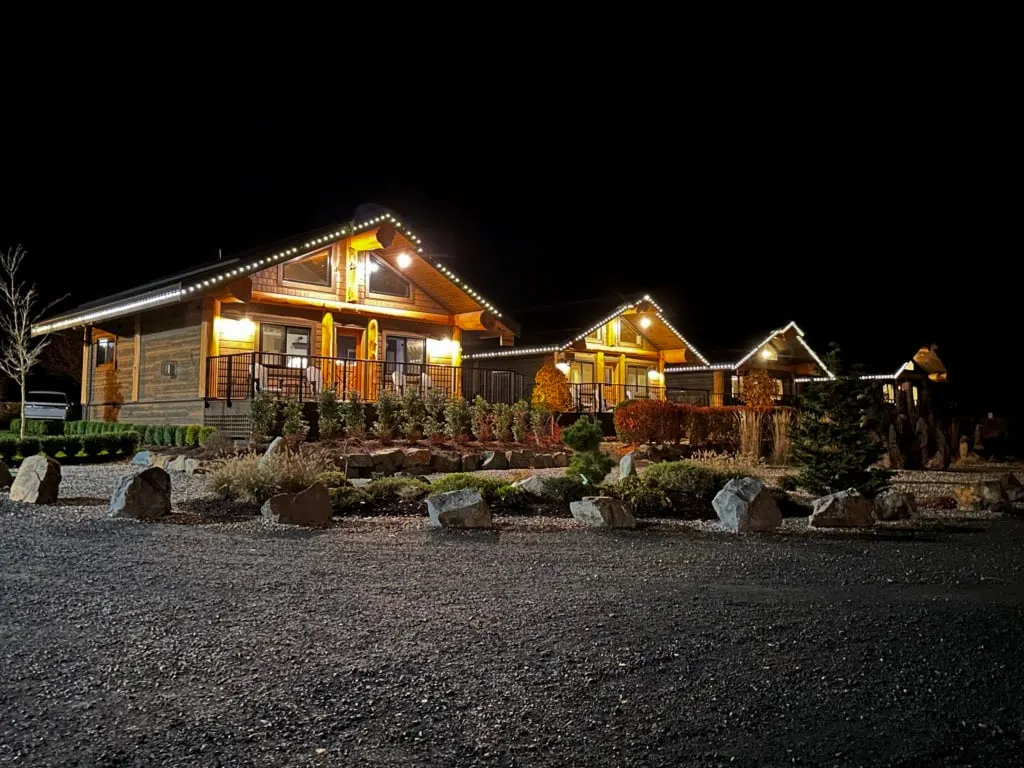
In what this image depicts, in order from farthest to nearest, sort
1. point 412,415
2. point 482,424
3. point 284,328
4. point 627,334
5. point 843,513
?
point 627,334 → point 284,328 → point 482,424 → point 412,415 → point 843,513

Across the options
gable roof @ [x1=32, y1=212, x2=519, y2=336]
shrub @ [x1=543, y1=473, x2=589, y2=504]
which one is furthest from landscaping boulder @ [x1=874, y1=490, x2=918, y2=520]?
gable roof @ [x1=32, y1=212, x2=519, y2=336]

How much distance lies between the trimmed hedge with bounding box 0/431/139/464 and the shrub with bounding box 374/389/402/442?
16.8 ft

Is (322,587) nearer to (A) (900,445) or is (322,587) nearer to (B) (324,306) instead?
(A) (900,445)

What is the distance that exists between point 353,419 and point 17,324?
44.5ft

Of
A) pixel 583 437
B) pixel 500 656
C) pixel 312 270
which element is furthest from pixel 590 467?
pixel 312 270

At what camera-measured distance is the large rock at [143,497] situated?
8.40 m

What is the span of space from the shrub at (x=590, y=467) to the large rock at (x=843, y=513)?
2562 millimetres

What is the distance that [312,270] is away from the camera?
21469 millimetres

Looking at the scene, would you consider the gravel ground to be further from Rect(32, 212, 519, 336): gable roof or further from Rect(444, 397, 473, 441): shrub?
Rect(32, 212, 519, 336): gable roof

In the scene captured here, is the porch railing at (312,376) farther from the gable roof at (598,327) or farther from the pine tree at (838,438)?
the pine tree at (838,438)

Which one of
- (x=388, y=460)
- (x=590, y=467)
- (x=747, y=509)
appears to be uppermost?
(x=590, y=467)

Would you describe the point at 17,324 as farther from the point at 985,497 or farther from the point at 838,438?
the point at 985,497

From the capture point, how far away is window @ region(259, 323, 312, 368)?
68.1ft

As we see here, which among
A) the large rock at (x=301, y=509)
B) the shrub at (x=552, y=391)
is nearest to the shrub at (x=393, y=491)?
the large rock at (x=301, y=509)
